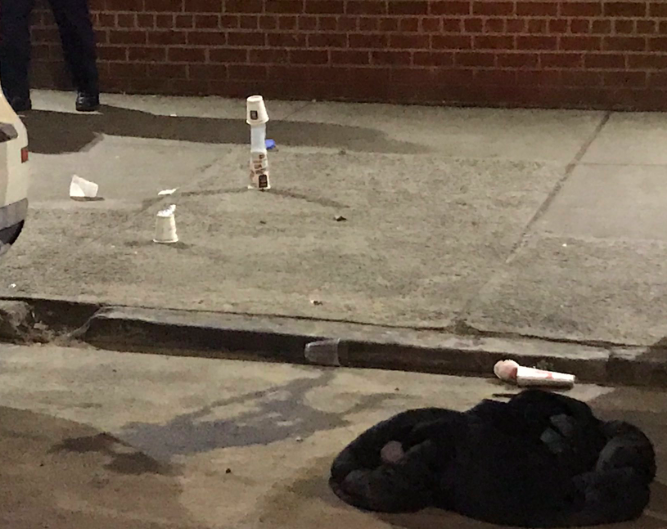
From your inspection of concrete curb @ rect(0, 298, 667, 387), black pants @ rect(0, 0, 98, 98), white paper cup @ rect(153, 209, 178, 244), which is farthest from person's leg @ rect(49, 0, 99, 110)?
concrete curb @ rect(0, 298, 667, 387)

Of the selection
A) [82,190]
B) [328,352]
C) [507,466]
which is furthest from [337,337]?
[82,190]

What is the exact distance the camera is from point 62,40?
9.08 metres

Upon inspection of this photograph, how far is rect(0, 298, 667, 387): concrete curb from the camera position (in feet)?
14.6

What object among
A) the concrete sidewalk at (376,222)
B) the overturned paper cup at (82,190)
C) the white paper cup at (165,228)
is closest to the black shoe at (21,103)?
the concrete sidewalk at (376,222)

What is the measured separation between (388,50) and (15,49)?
299cm

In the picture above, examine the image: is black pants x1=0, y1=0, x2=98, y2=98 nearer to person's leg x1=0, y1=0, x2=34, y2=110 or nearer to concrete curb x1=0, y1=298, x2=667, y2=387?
person's leg x1=0, y1=0, x2=34, y2=110

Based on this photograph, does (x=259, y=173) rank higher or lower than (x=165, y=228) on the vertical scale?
higher

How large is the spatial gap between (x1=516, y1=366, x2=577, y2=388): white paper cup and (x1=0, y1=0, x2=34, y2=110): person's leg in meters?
5.86

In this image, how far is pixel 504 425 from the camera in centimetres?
376

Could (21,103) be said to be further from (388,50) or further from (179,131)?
(388,50)

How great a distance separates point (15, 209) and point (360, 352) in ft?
4.83

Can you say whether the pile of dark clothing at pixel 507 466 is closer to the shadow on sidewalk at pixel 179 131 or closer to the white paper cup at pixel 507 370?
the white paper cup at pixel 507 370

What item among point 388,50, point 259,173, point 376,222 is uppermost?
point 388,50

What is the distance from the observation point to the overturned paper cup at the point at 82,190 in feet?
21.8
